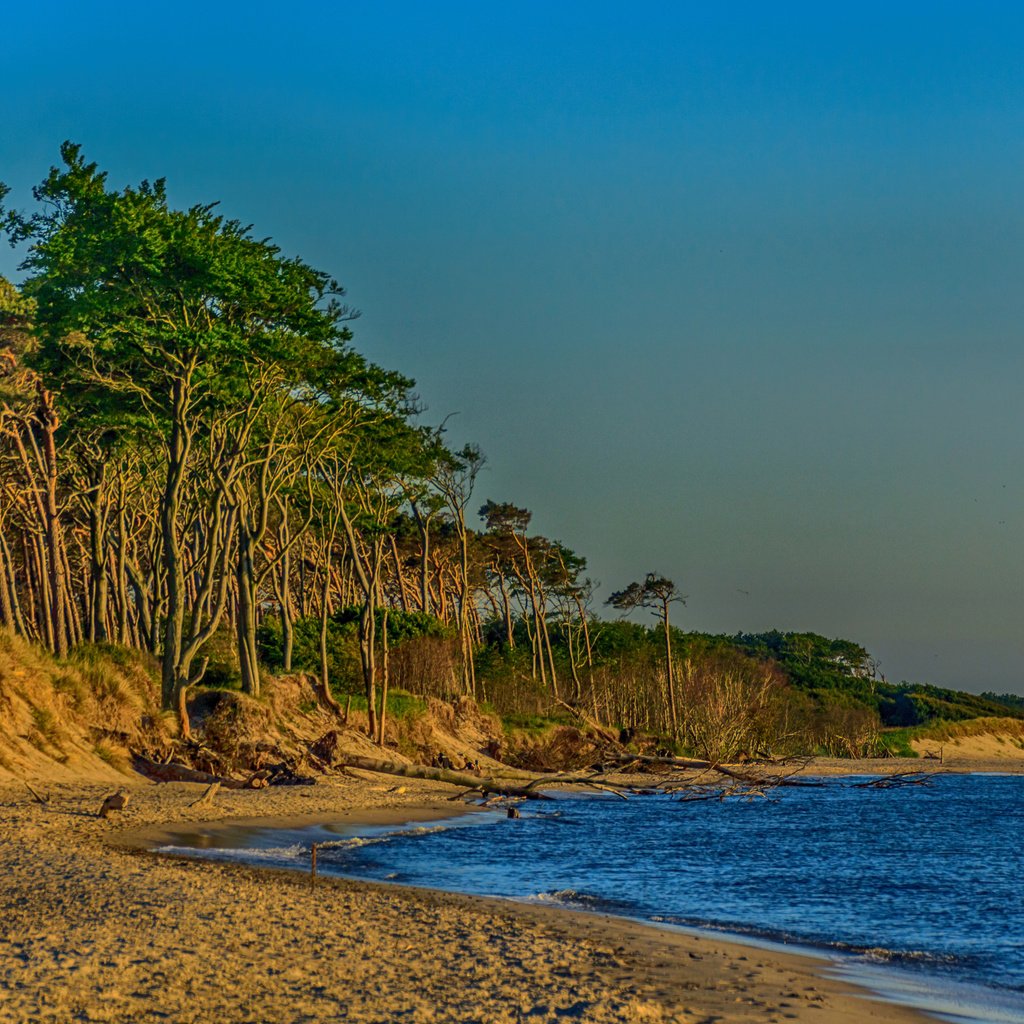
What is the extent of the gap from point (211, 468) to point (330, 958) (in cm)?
2653

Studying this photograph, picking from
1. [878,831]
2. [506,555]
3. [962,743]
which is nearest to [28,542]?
[506,555]

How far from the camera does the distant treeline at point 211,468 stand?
31641 mm

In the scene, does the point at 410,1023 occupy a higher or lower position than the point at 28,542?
Answer: lower

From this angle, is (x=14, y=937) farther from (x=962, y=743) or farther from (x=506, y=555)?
(x=962, y=743)

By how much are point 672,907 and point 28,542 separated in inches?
1546

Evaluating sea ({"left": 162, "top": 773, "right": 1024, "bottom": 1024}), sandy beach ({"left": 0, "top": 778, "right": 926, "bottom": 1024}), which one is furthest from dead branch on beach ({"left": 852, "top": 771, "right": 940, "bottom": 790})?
sandy beach ({"left": 0, "top": 778, "right": 926, "bottom": 1024})

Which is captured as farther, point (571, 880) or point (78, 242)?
point (78, 242)

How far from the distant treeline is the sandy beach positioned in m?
15.1

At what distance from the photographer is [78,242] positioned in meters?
30.6

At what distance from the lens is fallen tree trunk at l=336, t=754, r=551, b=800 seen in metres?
29.6

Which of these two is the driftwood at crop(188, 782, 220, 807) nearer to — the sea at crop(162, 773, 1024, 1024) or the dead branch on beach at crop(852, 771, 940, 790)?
the sea at crop(162, 773, 1024, 1024)

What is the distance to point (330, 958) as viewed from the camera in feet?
32.9

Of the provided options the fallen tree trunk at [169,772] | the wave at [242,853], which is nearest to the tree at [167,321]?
the fallen tree trunk at [169,772]

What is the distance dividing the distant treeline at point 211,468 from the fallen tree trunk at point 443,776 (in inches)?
113
